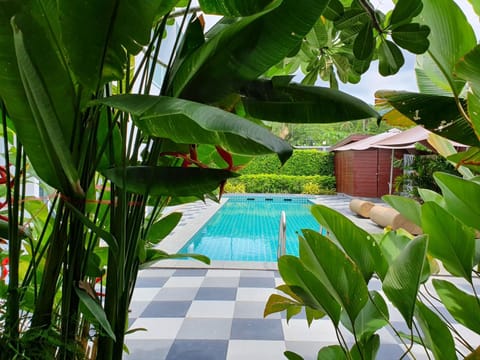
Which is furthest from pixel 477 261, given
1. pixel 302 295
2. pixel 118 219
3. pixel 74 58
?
pixel 74 58

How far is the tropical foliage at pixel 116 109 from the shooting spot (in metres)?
0.38

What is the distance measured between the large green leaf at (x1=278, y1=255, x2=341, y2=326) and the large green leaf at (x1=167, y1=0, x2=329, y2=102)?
44 centimetres

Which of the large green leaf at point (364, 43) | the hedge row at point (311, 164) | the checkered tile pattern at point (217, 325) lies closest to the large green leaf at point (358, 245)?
the large green leaf at point (364, 43)

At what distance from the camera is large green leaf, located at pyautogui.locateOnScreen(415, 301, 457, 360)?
2.15 feet

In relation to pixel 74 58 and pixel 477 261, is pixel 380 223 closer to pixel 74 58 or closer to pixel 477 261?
pixel 477 261

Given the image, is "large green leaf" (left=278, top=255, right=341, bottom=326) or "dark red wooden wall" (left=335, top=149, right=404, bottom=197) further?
"dark red wooden wall" (left=335, top=149, right=404, bottom=197)

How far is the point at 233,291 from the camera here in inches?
117

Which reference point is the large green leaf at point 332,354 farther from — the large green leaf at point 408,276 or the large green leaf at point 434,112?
the large green leaf at point 434,112

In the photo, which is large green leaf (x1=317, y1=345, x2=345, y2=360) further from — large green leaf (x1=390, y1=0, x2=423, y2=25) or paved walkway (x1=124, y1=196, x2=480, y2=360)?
paved walkway (x1=124, y1=196, x2=480, y2=360)

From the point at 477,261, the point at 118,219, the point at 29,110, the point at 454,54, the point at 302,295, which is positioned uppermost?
the point at 454,54

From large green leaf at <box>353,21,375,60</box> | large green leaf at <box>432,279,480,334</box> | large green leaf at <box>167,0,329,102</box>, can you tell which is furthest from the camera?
large green leaf at <box>353,21,375,60</box>

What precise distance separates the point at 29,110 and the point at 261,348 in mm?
2035

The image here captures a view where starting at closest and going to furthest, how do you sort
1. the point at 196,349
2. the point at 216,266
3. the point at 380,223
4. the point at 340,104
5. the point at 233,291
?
1. the point at 340,104
2. the point at 196,349
3. the point at 233,291
4. the point at 216,266
5. the point at 380,223

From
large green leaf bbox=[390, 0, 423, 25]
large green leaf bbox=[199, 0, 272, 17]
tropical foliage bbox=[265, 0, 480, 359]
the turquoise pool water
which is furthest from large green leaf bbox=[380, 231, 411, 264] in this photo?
the turquoise pool water
